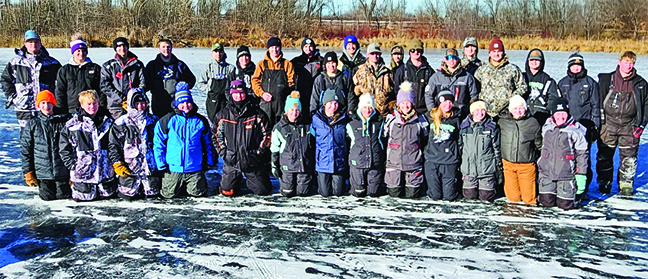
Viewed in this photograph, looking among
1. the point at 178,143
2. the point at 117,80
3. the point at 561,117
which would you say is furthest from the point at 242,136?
the point at 561,117

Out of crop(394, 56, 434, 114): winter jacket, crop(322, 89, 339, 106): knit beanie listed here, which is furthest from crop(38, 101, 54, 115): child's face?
crop(394, 56, 434, 114): winter jacket

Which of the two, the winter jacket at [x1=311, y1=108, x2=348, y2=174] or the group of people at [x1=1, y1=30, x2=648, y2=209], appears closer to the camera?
the group of people at [x1=1, y1=30, x2=648, y2=209]

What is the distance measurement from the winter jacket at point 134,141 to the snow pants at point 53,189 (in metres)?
0.57

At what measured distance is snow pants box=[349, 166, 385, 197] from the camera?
5.54 m

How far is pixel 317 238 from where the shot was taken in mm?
4418

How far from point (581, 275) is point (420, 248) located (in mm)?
1179

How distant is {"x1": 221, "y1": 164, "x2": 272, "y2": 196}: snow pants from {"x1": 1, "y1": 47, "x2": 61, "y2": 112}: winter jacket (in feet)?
8.69

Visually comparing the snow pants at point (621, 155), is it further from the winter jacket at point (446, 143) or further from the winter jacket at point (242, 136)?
the winter jacket at point (242, 136)

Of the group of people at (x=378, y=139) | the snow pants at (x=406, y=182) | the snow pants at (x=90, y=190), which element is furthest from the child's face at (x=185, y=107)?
the snow pants at (x=406, y=182)

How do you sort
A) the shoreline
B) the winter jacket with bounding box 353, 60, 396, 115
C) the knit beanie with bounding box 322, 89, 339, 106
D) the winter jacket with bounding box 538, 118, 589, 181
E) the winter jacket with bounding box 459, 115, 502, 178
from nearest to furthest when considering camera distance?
the winter jacket with bounding box 538, 118, 589, 181, the winter jacket with bounding box 459, 115, 502, 178, the knit beanie with bounding box 322, 89, 339, 106, the winter jacket with bounding box 353, 60, 396, 115, the shoreline

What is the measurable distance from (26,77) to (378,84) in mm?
4223

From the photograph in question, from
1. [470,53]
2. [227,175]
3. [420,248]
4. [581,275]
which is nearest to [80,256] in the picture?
[227,175]

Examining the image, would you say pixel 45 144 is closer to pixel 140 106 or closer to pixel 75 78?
pixel 140 106

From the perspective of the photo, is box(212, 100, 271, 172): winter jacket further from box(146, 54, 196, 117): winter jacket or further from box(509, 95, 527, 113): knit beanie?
box(509, 95, 527, 113): knit beanie
